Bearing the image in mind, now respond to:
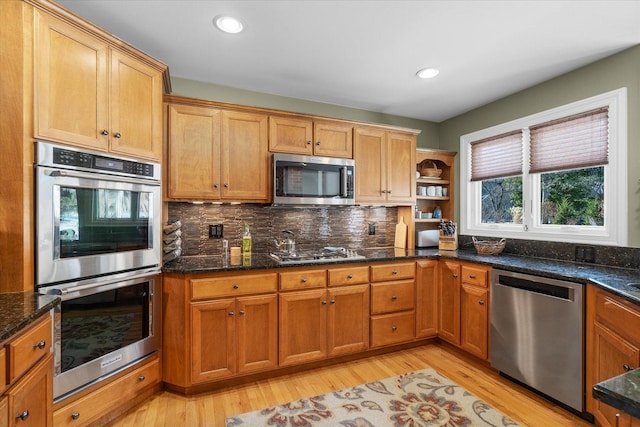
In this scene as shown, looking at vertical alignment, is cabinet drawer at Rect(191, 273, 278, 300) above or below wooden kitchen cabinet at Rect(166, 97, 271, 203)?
below

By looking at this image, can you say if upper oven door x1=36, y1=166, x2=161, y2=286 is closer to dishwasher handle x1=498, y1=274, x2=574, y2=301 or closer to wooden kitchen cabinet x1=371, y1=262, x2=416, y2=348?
wooden kitchen cabinet x1=371, y1=262, x2=416, y2=348

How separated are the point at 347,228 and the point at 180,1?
8.16 ft

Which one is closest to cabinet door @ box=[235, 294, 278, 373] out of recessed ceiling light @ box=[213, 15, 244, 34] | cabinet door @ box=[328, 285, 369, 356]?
cabinet door @ box=[328, 285, 369, 356]

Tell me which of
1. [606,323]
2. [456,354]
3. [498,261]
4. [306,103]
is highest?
[306,103]

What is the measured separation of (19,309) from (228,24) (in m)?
1.91

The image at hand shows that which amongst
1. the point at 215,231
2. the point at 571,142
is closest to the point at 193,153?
the point at 215,231

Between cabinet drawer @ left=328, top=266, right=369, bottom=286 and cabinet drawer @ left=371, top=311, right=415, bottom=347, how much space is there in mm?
394

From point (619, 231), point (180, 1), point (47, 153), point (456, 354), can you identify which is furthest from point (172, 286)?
point (619, 231)

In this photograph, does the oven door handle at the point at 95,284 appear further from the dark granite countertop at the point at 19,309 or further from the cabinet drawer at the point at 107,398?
the cabinet drawer at the point at 107,398

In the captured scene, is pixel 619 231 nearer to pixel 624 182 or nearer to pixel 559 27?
pixel 624 182

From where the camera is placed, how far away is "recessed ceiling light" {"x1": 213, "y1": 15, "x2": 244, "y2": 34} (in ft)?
6.39

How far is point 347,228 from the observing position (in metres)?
3.50

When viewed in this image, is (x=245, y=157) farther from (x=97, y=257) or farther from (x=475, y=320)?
(x=475, y=320)

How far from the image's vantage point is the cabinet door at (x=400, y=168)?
338cm
